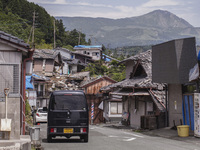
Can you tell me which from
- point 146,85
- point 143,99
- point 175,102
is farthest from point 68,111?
point 143,99

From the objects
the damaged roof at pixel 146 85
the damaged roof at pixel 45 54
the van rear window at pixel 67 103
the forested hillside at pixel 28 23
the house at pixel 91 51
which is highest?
the forested hillside at pixel 28 23

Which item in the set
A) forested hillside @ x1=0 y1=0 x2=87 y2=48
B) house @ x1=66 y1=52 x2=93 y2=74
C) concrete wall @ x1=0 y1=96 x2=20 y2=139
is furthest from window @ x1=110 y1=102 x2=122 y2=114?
house @ x1=66 y1=52 x2=93 y2=74

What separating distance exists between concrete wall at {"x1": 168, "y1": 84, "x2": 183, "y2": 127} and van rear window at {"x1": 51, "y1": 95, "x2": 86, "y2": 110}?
33.4 feet

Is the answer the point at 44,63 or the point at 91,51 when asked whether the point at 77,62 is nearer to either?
the point at 91,51

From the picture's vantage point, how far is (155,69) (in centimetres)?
2764

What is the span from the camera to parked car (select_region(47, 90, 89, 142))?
1769 centimetres

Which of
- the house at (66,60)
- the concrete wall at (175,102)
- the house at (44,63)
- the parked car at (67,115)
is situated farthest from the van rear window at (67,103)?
the house at (66,60)

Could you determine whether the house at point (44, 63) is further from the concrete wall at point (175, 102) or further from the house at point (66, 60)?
the concrete wall at point (175, 102)

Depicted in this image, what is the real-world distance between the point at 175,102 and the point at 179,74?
363 centimetres

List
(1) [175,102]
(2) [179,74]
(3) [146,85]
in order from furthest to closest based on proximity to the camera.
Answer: (3) [146,85] → (1) [175,102] → (2) [179,74]

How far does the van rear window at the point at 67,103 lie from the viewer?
17.9m

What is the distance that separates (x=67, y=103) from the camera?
18.0m

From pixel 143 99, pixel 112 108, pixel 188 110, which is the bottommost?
pixel 112 108

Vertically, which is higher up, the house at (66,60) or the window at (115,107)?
the house at (66,60)
